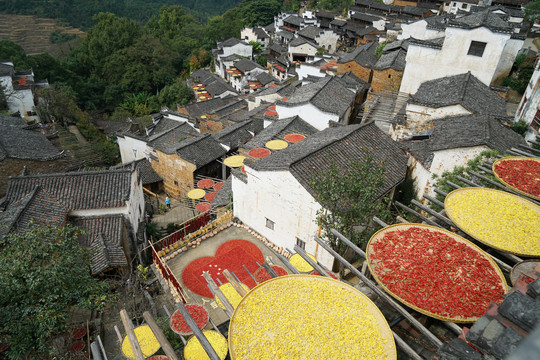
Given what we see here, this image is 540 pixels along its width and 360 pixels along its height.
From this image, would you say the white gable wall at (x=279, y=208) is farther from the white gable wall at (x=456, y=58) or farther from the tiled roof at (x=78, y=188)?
the white gable wall at (x=456, y=58)

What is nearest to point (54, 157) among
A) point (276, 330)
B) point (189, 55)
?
point (276, 330)

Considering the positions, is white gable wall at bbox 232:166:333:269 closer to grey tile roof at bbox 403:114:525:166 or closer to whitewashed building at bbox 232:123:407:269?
whitewashed building at bbox 232:123:407:269

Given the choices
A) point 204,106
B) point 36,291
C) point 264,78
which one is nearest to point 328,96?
point 36,291

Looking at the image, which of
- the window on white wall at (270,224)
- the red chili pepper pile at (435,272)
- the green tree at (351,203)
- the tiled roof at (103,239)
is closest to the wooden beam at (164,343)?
the red chili pepper pile at (435,272)

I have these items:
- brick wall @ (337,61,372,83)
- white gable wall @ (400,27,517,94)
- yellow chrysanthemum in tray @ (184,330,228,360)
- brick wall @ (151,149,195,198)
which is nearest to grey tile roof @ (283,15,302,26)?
brick wall @ (337,61,372,83)

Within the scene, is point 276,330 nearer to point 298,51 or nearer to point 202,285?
point 202,285
